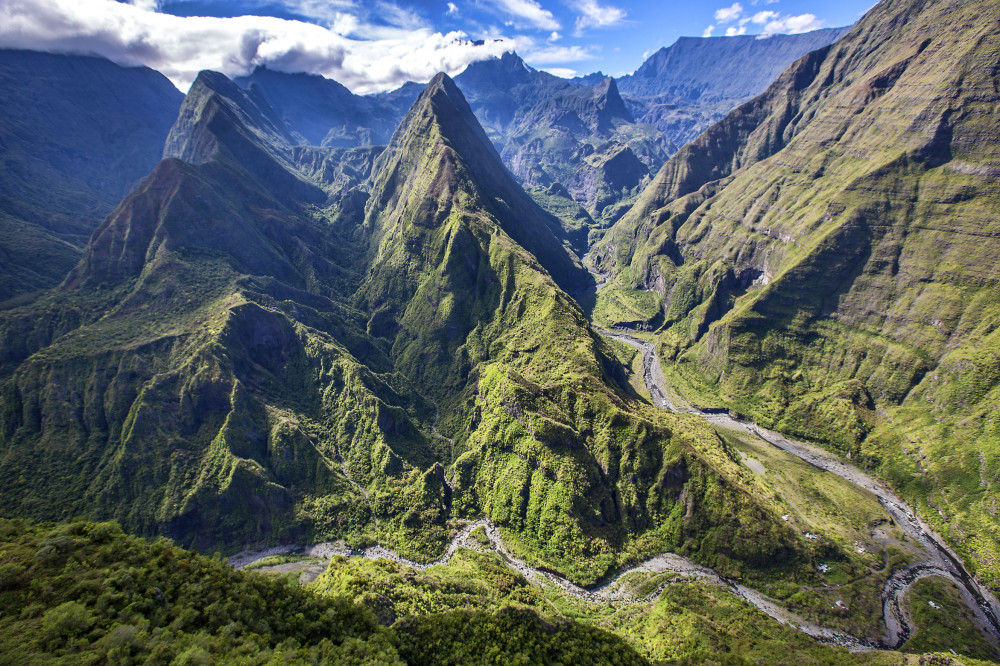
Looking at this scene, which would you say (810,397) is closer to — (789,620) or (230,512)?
(789,620)

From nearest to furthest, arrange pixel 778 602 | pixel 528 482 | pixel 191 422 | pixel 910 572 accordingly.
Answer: pixel 778 602
pixel 910 572
pixel 528 482
pixel 191 422

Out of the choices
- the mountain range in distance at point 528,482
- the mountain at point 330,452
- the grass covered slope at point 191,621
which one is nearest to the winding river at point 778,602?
the mountain range in distance at point 528,482

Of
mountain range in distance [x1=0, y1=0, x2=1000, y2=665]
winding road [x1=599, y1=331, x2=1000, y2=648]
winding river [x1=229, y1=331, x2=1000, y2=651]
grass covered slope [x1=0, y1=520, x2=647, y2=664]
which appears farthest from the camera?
winding road [x1=599, y1=331, x2=1000, y2=648]

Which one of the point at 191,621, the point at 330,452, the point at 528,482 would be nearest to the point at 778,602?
the point at 528,482

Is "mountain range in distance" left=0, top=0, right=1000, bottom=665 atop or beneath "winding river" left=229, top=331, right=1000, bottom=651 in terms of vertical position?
atop

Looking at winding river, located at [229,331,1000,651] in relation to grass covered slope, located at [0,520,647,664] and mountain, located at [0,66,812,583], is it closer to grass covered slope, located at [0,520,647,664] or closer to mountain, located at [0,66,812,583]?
mountain, located at [0,66,812,583]

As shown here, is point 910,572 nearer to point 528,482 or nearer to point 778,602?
point 778,602

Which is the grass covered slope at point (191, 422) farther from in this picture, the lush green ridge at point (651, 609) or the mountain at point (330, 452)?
the lush green ridge at point (651, 609)

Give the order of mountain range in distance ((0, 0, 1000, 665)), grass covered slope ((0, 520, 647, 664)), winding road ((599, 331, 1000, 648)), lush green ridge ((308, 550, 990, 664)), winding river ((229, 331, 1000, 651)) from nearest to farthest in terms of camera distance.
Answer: grass covered slope ((0, 520, 647, 664)), mountain range in distance ((0, 0, 1000, 665)), lush green ridge ((308, 550, 990, 664)), winding river ((229, 331, 1000, 651)), winding road ((599, 331, 1000, 648))

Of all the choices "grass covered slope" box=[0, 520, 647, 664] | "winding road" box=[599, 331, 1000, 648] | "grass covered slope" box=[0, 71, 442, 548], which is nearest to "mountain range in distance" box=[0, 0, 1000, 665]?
"grass covered slope" box=[0, 520, 647, 664]
